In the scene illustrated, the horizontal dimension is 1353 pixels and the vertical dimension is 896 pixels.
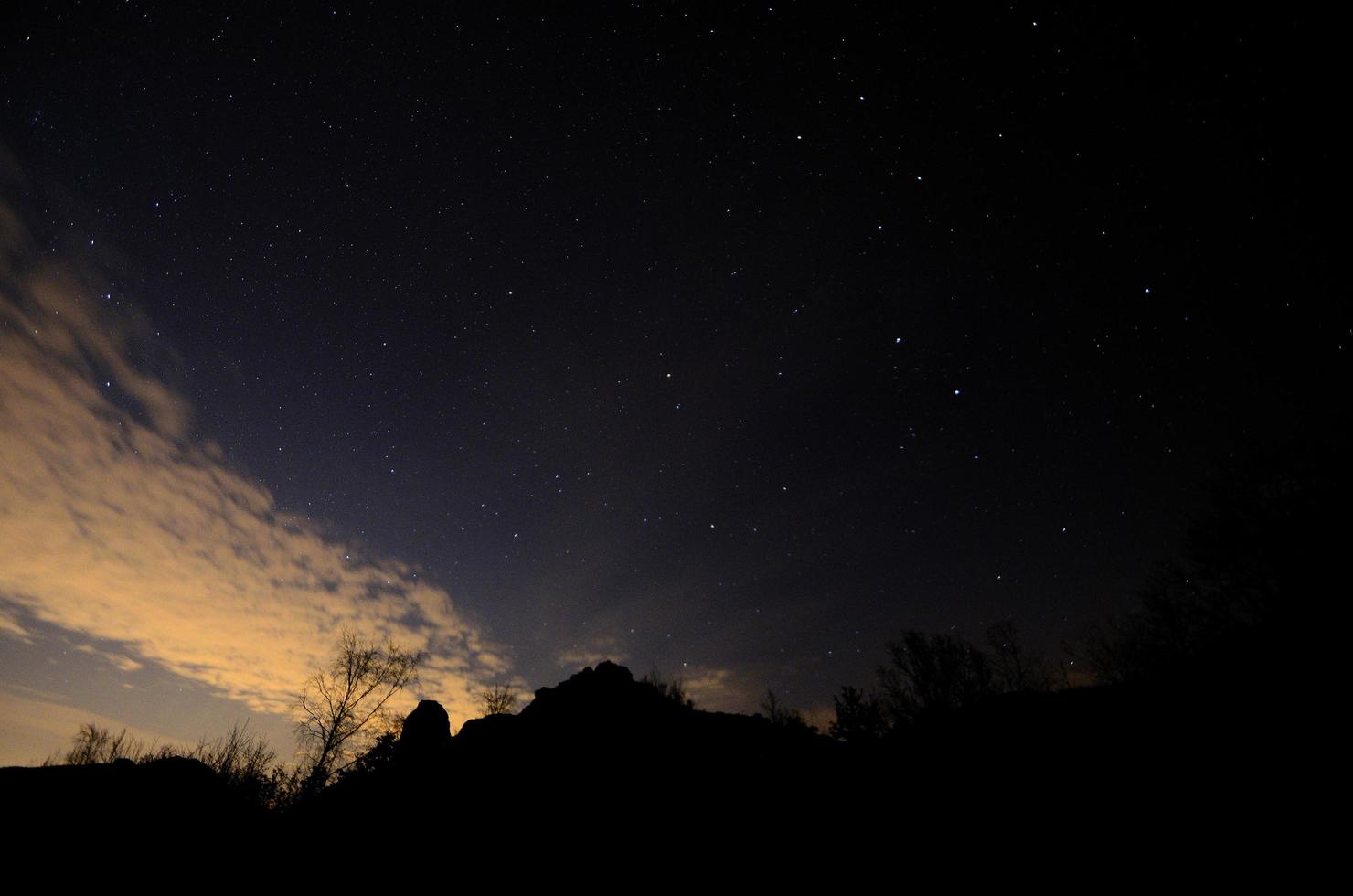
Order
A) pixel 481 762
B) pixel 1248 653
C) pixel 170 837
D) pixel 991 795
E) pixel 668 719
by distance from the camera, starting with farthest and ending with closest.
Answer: pixel 668 719, pixel 481 762, pixel 170 837, pixel 1248 653, pixel 991 795

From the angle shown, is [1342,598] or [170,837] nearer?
[170,837]

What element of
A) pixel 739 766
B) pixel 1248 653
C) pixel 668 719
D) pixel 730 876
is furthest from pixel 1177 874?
pixel 668 719

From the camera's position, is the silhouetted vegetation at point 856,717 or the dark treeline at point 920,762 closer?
the dark treeline at point 920,762

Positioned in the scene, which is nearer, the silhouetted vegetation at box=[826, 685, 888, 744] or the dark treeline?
the dark treeline

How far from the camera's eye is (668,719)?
2358 cm

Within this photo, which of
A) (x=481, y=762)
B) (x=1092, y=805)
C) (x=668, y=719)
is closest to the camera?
(x=1092, y=805)

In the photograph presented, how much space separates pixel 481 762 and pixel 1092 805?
21307 mm

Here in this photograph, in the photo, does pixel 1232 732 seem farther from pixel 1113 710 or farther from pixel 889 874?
pixel 889 874

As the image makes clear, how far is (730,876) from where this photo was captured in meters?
9.35

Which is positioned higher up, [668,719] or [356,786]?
[668,719]

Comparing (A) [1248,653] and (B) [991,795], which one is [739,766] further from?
(A) [1248,653]

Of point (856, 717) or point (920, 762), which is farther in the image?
point (856, 717)

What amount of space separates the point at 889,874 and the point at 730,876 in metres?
3.37

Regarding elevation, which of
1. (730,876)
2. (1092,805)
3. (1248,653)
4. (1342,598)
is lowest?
(730,876)
